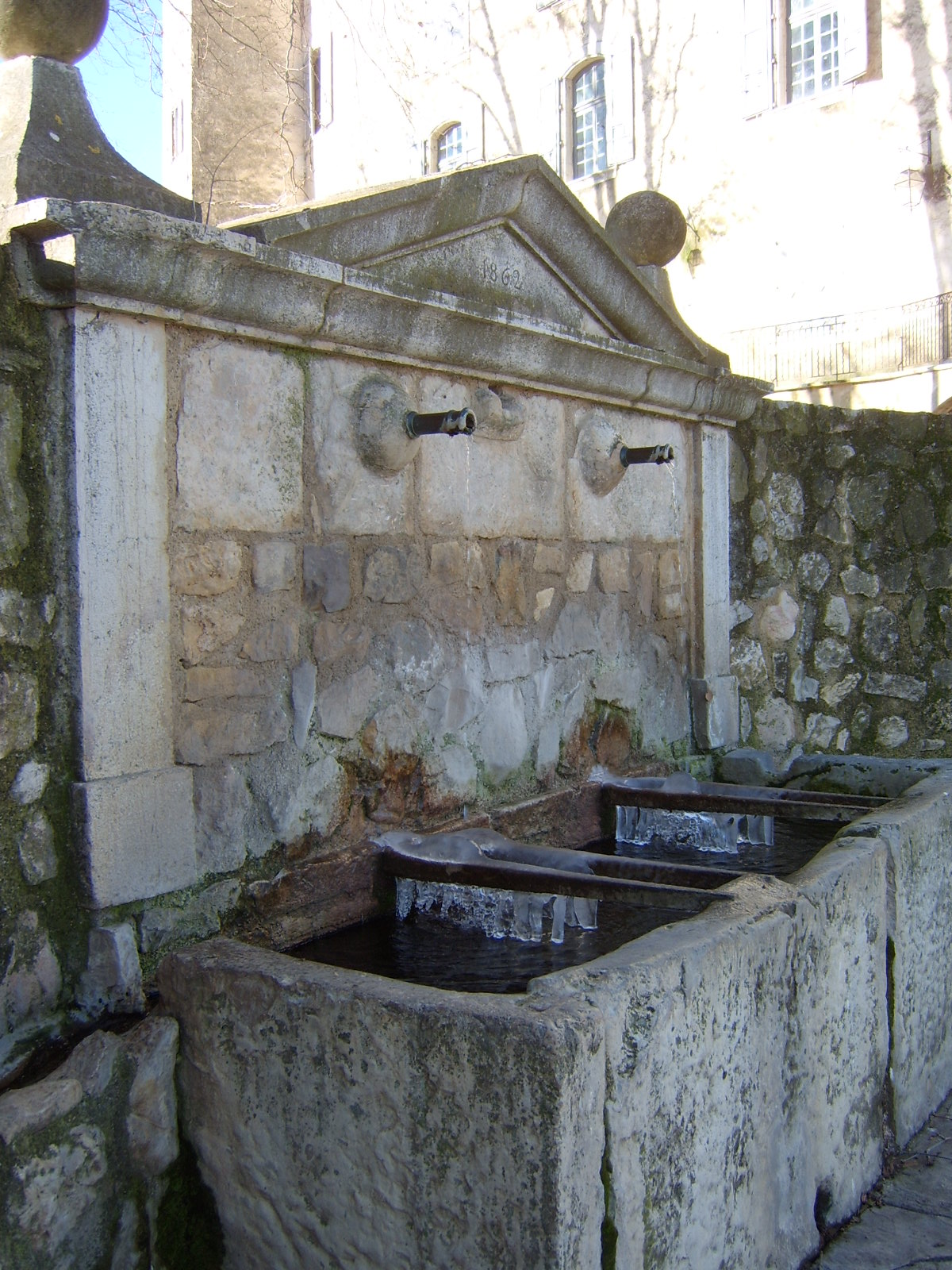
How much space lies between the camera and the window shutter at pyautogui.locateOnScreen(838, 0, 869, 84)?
1256cm

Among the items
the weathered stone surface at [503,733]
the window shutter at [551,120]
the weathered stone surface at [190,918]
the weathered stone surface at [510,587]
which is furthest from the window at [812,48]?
the weathered stone surface at [190,918]

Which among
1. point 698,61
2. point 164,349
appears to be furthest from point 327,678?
point 698,61

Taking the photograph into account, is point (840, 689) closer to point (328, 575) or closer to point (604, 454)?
point (604, 454)

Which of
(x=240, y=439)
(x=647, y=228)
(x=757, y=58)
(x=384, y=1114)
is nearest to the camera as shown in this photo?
(x=384, y=1114)

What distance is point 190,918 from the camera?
217 cm

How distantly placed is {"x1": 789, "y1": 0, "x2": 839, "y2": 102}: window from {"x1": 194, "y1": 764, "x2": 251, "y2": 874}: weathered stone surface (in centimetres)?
1339

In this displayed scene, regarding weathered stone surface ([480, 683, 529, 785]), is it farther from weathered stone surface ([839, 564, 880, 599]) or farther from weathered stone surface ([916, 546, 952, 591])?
weathered stone surface ([916, 546, 952, 591])

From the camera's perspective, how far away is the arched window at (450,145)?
16.5 metres

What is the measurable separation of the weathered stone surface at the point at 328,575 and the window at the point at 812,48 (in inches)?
508

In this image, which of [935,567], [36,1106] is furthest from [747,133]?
[36,1106]

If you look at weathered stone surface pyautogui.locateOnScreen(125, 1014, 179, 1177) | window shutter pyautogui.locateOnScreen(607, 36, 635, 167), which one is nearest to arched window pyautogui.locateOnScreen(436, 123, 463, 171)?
window shutter pyautogui.locateOnScreen(607, 36, 635, 167)

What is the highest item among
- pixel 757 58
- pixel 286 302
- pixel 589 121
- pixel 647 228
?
pixel 589 121

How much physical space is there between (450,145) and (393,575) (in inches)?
620

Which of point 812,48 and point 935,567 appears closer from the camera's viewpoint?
point 935,567
